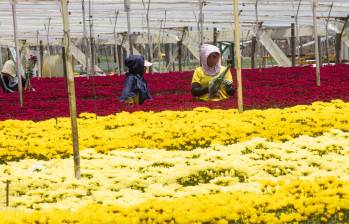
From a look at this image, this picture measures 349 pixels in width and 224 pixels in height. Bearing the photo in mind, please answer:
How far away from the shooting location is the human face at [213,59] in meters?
16.8

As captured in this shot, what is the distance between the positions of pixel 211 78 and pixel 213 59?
1.45ft

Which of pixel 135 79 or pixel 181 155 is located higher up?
pixel 135 79

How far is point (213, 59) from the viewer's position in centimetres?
1695

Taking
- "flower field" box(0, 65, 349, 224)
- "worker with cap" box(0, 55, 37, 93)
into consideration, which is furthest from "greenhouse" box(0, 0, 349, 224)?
"worker with cap" box(0, 55, 37, 93)

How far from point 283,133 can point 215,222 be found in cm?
622

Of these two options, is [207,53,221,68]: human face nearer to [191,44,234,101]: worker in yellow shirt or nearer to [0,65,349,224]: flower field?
[191,44,234,101]: worker in yellow shirt

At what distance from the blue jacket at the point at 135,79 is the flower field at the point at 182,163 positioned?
44cm

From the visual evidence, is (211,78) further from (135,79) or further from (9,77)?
(9,77)

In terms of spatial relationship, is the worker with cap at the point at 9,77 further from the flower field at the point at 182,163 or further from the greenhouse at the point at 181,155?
the flower field at the point at 182,163

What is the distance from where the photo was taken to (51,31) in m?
54.3

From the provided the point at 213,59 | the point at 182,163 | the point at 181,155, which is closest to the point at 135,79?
the point at 213,59

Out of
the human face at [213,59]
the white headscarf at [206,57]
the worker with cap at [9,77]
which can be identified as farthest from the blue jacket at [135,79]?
the worker with cap at [9,77]

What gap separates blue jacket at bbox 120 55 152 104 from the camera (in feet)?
56.9

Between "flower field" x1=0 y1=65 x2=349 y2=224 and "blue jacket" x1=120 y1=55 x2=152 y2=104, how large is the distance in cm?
44
